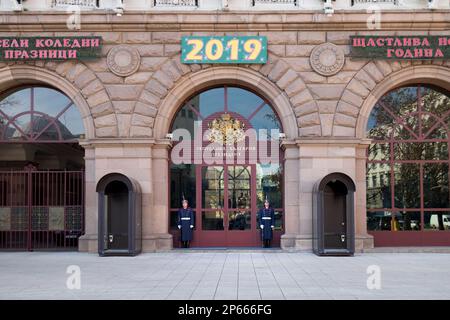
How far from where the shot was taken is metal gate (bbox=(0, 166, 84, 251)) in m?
19.2

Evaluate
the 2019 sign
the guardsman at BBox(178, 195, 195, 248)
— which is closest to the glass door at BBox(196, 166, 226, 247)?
the guardsman at BBox(178, 195, 195, 248)

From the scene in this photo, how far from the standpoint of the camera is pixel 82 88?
18.5 metres

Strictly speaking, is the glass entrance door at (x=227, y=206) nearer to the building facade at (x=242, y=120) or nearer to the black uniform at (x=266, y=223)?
the building facade at (x=242, y=120)

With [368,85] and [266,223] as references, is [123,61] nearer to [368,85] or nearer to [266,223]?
[266,223]

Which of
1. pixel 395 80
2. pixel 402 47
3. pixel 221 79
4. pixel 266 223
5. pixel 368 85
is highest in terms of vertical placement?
pixel 402 47

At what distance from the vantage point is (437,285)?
11.2 metres

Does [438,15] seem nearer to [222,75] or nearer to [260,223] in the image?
[222,75]

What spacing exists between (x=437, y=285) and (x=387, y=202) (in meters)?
7.92

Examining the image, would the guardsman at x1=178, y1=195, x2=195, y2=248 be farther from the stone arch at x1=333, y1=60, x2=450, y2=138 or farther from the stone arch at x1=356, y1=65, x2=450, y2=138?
the stone arch at x1=356, y1=65, x2=450, y2=138

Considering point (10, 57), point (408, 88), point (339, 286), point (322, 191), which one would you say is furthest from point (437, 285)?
point (10, 57)

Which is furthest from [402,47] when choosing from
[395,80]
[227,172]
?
[227,172]

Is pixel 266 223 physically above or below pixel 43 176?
below

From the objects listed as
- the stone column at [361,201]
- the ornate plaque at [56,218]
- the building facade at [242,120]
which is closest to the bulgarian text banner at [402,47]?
the building facade at [242,120]

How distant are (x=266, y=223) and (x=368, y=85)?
5.39m
